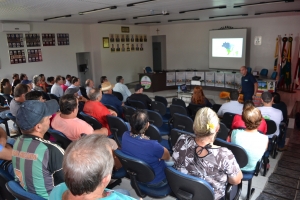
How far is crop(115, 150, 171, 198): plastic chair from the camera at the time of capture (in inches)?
79.4

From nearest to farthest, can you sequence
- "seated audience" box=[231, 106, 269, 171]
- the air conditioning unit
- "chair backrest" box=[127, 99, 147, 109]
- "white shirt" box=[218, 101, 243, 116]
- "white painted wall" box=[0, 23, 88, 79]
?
"seated audience" box=[231, 106, 269, 171], "white shirt" box=[218, 101, 243, 116], "chair backrest" box=[127, 99, 147, 109], the air conditioning unit, "white painted wall" box=[0, 23, 88, 79]

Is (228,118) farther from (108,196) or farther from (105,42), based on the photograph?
(105,42)

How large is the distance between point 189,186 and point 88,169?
37.2 inches

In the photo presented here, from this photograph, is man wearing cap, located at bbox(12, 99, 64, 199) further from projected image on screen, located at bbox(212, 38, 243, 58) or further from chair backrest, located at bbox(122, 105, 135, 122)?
projected image on screen, located at bbox(212, 38, 243, 58)

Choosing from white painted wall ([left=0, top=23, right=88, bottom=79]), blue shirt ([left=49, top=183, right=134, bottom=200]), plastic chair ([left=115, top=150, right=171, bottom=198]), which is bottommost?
plastic chair ([left=115, top=150, right=171, bottom=198])

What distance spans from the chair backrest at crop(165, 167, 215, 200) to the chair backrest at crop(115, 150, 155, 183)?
25cm

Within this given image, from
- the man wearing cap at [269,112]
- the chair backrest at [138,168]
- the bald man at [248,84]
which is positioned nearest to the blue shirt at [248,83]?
the bald man at [248,84]

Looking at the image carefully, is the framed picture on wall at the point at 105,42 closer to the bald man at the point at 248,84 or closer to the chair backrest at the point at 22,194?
the bald man at the point at 248,84

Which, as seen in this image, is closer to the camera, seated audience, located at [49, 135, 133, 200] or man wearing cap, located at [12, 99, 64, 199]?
seated audience, located at [49, 135, 133, 200]

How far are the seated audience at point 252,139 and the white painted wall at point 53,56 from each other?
829 cm

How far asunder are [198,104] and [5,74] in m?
6.91

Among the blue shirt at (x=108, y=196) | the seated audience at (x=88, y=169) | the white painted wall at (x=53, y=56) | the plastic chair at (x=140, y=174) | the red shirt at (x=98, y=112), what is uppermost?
the white painted wall at (x=53, y=56)

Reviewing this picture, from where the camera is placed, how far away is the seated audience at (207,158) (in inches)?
68.9

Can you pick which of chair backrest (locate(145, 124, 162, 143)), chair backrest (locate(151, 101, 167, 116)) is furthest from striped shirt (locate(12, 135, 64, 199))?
chair backrest (locate(151, 101, 167, 116))
